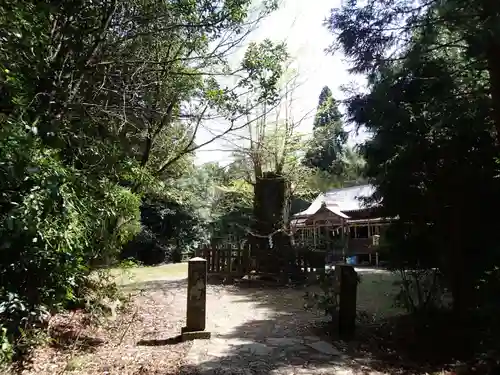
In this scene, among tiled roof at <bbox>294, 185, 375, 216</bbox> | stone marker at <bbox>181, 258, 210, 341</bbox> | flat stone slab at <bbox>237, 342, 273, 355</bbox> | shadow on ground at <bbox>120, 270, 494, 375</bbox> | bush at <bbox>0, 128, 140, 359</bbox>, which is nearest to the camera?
bush at <bbox>0, 128, 140, 359</bbox>

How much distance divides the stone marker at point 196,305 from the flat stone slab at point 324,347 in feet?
4.88

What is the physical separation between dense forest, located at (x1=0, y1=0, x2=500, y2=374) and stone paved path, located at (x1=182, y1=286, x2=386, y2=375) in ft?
5.73

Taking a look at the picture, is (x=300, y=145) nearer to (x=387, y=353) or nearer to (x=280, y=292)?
(x=280, y=292)

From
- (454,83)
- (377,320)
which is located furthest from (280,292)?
(454,83)

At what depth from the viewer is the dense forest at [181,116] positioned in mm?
3309

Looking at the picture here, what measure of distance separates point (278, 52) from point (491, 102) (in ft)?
12.3

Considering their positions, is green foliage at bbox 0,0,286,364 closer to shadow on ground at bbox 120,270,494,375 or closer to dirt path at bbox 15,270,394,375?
dirt path at bbox 15,270,394,375

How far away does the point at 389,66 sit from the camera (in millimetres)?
5922

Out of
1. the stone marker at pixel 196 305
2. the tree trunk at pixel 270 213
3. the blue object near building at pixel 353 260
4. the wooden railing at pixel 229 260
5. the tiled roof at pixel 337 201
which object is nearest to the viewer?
the stone marker at pixel 196 305

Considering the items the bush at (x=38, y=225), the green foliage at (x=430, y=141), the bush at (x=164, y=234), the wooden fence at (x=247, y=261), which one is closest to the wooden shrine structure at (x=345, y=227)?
the bush at (x=164, y=234)

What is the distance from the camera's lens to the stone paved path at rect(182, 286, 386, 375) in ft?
14.5

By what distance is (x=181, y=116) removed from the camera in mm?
8398

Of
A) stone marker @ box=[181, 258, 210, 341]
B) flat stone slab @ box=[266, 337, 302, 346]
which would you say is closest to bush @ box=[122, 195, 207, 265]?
stone marker @ box=[181, 258, 210, 341]

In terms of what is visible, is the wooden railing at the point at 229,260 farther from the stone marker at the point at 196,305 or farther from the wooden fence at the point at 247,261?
the stone marker at the point at 196,305
